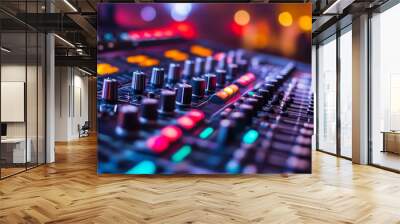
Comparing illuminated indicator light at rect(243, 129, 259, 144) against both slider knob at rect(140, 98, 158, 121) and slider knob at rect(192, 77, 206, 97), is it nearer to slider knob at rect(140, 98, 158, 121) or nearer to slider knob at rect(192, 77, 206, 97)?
slider knob at rect(192, 77, 206, 97)

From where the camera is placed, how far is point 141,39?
630 centimetres

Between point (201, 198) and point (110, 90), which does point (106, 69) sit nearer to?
point (110, 90)

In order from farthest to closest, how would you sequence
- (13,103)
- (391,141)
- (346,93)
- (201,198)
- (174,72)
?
(346,93) → (391,141) → (13,103) → (174,72) → (201,198)

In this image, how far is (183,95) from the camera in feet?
20.7

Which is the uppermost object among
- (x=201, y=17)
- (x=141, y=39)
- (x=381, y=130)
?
(x=201, y=17)

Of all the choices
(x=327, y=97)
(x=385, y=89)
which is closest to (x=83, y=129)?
(x=327, y=97)

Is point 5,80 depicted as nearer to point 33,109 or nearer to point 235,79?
point 33,109

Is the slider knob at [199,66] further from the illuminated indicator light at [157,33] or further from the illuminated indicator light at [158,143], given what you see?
the illuminated indicator light at [158,143]

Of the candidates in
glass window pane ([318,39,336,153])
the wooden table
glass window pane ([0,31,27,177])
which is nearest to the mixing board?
glass window pane ([0,31,27,177])

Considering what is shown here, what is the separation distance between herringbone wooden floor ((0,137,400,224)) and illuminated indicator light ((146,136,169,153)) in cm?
51

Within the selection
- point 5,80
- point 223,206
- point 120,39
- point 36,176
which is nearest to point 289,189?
point 223,206

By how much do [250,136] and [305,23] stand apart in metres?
2.15

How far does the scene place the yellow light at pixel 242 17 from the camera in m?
6.38

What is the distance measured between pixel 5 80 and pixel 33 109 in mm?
1338
